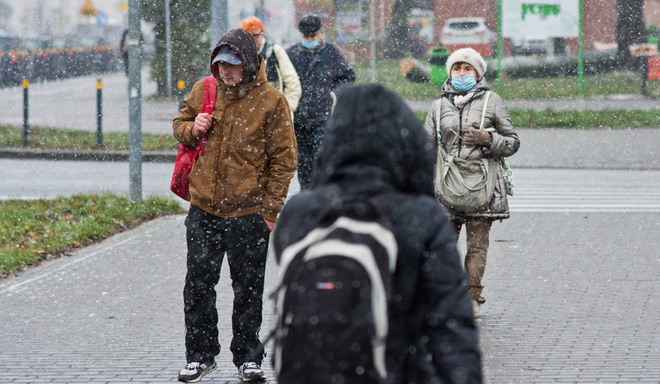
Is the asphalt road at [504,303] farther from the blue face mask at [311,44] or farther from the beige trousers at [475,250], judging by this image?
the blue face mask at [311,44]

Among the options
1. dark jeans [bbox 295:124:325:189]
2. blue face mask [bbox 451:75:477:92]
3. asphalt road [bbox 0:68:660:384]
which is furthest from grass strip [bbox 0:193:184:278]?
blue face mask [bbox 451:75:477:92]

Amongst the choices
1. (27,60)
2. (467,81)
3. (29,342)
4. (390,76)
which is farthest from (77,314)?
(27,60)

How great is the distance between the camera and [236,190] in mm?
5016

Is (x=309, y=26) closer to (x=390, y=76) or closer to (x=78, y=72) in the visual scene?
(x=390, y=76)

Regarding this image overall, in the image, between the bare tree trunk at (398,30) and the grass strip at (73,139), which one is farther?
the bare tree trunk at (398,30)

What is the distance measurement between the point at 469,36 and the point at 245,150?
29.3 m

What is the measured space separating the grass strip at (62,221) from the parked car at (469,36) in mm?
20222

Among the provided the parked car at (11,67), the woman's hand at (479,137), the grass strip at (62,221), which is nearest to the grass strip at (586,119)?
the grass strip at (62,221)

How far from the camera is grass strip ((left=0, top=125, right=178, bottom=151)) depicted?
1779cm

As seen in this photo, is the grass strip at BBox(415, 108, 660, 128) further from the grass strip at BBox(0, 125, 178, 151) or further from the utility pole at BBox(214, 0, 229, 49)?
the utility pole at BBox(214, 0, 229, 49)

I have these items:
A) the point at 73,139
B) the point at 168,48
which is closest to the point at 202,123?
the point at 73,139

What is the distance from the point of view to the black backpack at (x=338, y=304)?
2180 mm

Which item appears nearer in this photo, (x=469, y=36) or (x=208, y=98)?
(x=208, y=98)

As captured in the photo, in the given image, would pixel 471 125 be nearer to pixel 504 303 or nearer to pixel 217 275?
pixel 504 303
